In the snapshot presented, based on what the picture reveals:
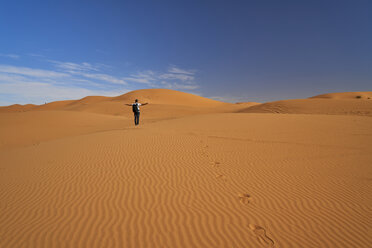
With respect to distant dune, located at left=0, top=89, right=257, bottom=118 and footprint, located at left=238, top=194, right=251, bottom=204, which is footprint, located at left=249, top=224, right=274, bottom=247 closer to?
footprint, located at left=238, top=194, right=251, bottom=204

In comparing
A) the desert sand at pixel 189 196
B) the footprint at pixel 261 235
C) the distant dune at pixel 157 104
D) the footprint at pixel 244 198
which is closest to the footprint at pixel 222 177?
the desert sand at pixel 189 196

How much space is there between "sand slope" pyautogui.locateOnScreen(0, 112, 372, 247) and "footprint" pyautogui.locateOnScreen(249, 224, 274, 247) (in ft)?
0.05

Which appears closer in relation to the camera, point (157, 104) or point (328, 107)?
point (328, 107)

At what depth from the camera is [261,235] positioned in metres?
2.87

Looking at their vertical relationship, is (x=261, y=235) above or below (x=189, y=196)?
below

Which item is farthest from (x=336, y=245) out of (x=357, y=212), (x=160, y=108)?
(x=160, y=108)

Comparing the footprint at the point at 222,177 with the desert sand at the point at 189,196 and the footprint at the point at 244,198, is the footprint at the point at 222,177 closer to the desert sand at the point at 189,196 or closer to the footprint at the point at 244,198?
the desert sand at the point at 189,196

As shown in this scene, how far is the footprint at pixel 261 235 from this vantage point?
2.72m

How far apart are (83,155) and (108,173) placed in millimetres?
2331

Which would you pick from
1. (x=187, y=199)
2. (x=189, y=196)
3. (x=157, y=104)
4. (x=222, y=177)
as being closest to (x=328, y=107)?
(x=222, y=177)

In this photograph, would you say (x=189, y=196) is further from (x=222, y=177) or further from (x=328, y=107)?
(x=328, y=107)

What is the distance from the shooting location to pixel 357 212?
3.49 m

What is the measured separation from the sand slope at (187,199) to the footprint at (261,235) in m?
0.02

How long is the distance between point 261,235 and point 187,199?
153cm
